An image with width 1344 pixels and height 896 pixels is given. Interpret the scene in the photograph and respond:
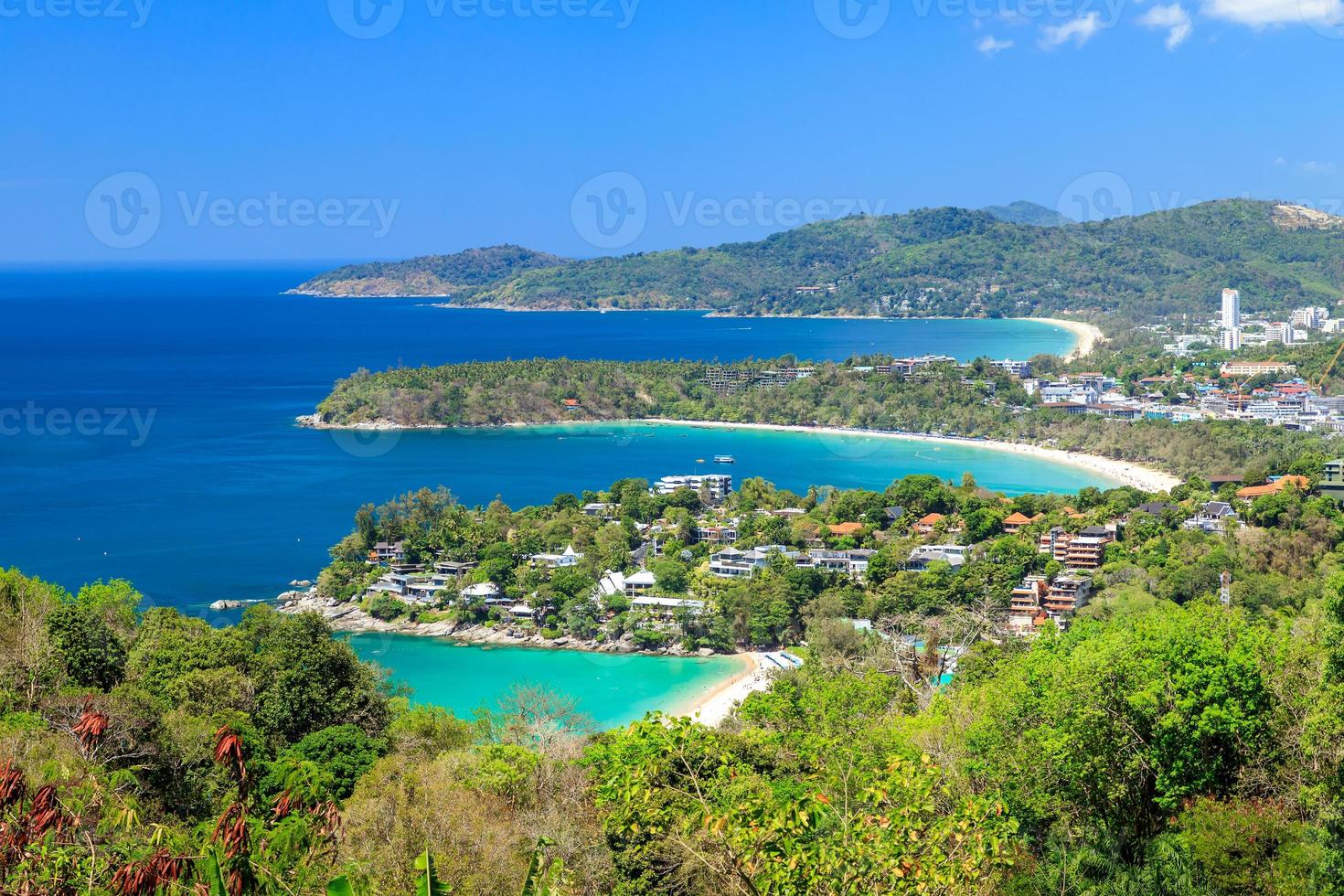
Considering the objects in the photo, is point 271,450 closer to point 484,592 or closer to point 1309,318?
point 484,592

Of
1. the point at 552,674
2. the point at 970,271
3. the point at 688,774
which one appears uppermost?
the point at 970,271

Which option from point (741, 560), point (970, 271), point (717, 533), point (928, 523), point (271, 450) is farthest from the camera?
point (970, 271)

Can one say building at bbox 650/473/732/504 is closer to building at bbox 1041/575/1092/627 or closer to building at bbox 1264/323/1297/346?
building at bbox 1041/575/1092/627

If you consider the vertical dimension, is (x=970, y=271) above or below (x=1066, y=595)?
above

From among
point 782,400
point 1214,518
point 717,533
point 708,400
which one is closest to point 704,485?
point 717,533

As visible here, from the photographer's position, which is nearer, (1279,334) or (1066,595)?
(1066,595)

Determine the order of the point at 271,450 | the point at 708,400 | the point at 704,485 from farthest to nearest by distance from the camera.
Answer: the point at 708,400 < the point at 271,450 < the point at 704,485

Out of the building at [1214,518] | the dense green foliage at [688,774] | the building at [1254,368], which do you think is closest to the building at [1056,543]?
the building at [1214,518]

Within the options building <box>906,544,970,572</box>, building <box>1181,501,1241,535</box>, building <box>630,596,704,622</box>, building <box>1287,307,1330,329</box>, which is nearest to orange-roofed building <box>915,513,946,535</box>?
building <box>906,544,970,572</box>

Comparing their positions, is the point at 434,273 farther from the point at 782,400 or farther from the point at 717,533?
the point at 717,533
